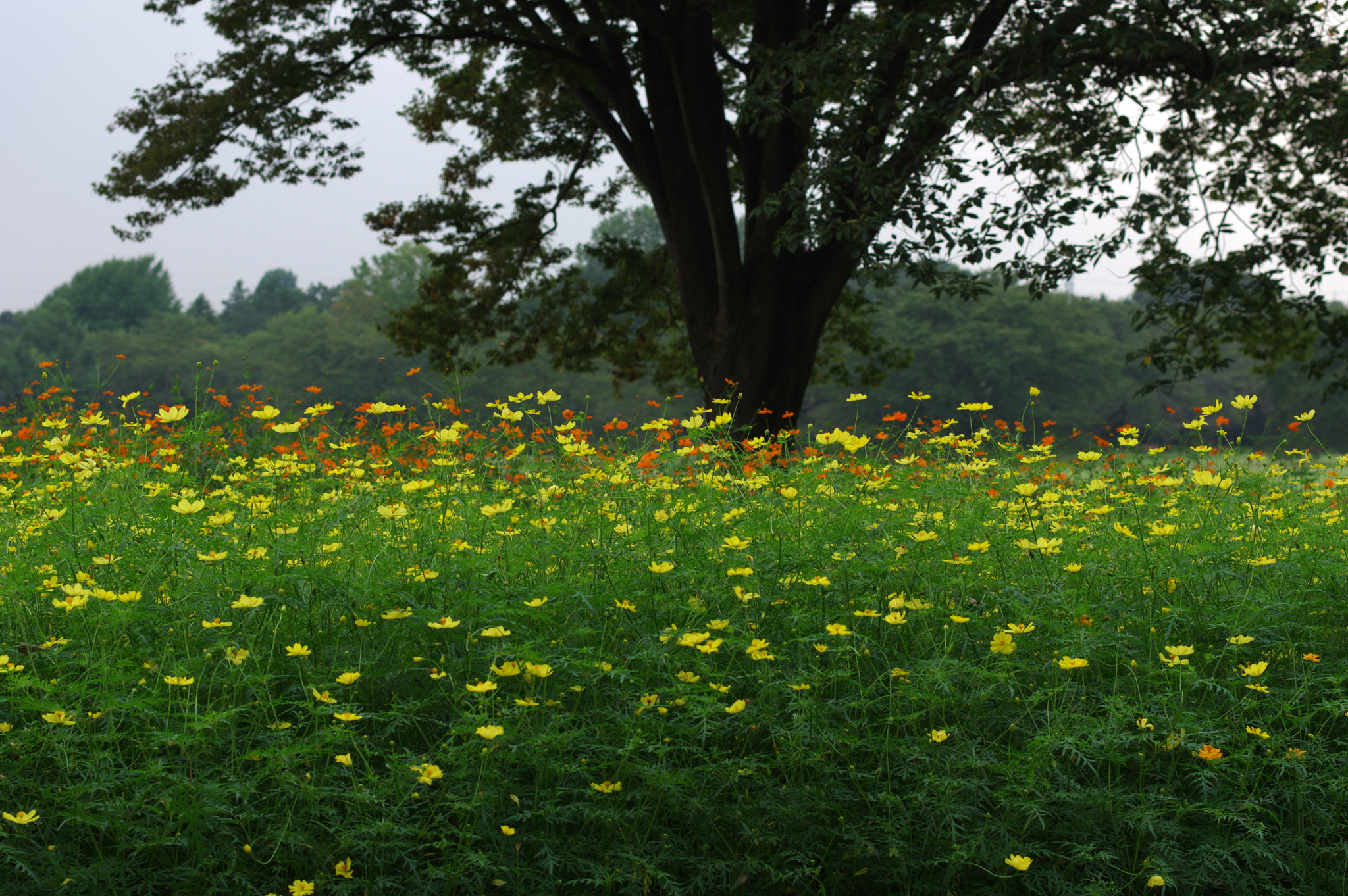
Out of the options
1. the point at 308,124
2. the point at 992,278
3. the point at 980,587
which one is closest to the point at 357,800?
the point at 980,587

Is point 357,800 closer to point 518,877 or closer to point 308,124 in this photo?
point 518,877

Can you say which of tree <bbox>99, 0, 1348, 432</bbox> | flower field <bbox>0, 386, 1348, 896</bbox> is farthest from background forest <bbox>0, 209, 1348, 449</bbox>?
flower field <bbox>0, 386, 1348, 896</bbox>

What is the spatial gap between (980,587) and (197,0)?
11.0 m

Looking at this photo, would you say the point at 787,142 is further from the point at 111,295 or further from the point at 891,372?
the point at 111,295

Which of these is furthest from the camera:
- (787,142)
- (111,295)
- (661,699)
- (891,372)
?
(111,295)

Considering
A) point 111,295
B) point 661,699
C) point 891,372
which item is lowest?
point 661,699

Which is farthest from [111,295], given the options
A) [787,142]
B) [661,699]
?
[661,699]

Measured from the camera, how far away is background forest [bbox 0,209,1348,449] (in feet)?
140

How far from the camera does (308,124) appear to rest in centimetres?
1123

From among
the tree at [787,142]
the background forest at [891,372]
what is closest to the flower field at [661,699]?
the tree at [787,142]

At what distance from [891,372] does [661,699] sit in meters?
40.9

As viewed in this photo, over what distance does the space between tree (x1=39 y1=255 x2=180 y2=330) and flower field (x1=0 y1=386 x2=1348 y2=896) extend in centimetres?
6311

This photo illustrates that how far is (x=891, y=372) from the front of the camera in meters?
42.4

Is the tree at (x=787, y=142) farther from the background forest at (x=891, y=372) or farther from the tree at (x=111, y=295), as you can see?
the tree at (x=111, y=295)
